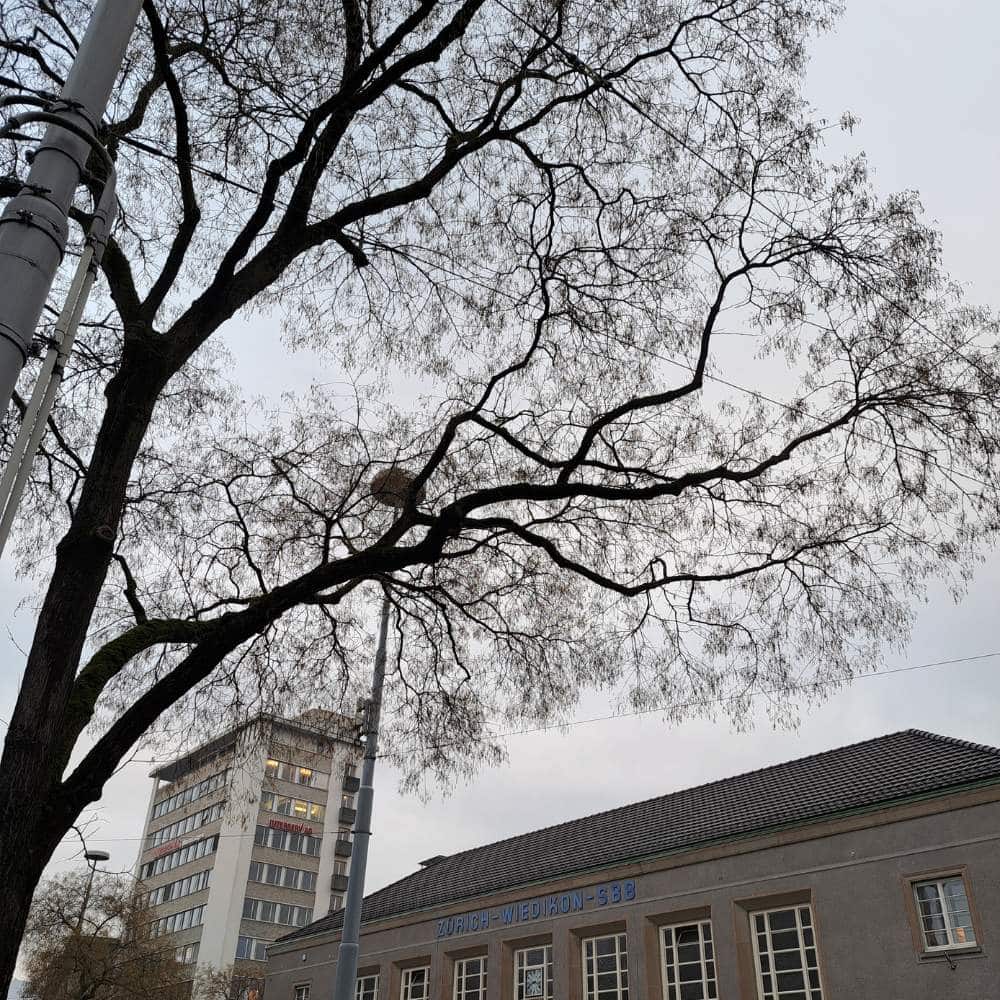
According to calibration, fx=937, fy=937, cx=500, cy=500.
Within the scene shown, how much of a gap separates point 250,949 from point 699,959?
53.8 meters

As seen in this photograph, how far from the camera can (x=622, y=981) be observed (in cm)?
2336

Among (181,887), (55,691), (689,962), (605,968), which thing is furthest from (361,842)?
(181,887)

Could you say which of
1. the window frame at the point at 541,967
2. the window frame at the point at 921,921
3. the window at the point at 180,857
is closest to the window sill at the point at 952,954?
the window frame at the point at 921,921

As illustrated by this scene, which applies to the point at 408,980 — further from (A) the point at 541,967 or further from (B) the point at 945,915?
(B) the point at 945,915

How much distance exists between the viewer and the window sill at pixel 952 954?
17.0 m

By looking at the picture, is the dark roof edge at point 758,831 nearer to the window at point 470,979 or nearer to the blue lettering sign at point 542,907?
the blue lettering sign at point 542,907

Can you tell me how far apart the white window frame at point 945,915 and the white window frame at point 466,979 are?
13709mm

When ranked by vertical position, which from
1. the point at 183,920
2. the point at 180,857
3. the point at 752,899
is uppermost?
the point at 180,857

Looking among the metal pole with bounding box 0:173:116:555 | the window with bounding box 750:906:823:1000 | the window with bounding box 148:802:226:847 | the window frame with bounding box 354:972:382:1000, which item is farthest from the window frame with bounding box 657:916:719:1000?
the window with bounding box 148:802:226:847

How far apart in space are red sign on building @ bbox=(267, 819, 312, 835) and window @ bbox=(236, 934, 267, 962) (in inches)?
319

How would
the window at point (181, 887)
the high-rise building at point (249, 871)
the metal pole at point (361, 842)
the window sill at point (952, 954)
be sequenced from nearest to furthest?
the metal pole at point (361, 842)
the window sill at point (952, 954)
the high-rise building at point (249, 871)
the window at point (181, 887)

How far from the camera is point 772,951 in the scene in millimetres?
20578

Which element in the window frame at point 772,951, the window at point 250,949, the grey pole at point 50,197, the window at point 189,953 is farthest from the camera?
the window at point 189,953

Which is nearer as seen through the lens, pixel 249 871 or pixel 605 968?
pixel 605 968
